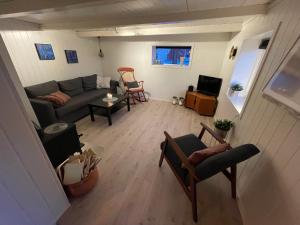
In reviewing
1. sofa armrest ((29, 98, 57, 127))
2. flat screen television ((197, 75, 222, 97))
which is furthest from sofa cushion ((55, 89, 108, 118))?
flat screen television ((197, 75, 222, 97))

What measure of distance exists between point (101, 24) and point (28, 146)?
230cm

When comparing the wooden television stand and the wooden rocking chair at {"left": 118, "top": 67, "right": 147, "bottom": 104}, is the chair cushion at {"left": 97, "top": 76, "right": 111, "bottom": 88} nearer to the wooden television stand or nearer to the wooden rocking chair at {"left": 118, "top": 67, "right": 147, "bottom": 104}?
the wooden rocking chair at {"left": 118, "top": 67, "right": 147, "bottom": 104}

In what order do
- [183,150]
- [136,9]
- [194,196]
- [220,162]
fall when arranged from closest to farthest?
[220,162] → [194,196] → [183,150] → [136,9]

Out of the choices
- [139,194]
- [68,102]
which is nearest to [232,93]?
[139,194]

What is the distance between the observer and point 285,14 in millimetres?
1176

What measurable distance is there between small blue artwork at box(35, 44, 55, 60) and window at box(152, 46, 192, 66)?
277 centimetres

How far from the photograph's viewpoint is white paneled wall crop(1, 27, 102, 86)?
2641 mm

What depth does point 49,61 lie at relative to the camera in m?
3.23

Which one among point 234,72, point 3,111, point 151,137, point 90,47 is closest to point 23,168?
point 3,111

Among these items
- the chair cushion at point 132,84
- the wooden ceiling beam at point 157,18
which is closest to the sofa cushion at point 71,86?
the wooden ceiling beam at point 157,18

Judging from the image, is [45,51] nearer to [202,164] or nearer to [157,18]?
[157,18]

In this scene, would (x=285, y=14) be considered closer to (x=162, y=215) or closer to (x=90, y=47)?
(x=162, y=215)

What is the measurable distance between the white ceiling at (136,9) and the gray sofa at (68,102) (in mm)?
1383

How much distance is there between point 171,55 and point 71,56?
2991mm
